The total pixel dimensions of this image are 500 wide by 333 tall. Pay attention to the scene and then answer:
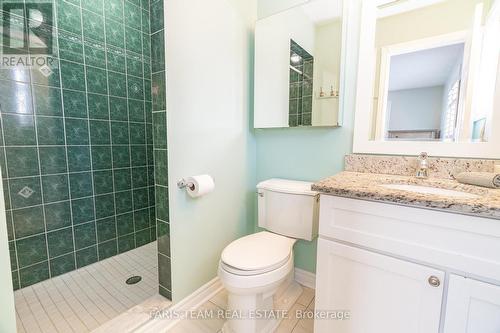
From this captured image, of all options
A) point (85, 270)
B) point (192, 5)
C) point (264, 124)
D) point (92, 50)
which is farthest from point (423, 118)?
point (85, 270)

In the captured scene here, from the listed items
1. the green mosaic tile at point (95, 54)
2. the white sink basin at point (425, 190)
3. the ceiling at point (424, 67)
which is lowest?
the white sink basin at point (425, 190)

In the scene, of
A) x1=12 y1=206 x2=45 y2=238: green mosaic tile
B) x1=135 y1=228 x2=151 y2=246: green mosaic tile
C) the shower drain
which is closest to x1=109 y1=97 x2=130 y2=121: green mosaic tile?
x1=12 y1=206 x2=45 y2=238: green mosaic tile

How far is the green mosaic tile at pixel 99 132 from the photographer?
189 cm

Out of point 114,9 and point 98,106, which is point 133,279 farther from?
point 114,9

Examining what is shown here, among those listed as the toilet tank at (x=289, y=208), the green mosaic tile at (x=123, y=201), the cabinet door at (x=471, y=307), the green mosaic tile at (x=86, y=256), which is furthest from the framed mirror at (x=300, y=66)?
the green mosaic tile at (x=86, y=256)

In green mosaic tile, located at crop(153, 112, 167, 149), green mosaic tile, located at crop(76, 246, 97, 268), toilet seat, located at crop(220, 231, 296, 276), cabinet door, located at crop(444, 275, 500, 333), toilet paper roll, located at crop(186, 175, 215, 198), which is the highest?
green mosaic tile, located at crop(153, 112, 167, 149)

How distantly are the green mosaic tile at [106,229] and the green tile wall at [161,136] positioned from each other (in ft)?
3.03

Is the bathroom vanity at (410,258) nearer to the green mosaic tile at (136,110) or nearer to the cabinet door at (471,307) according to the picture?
the cabinet door at (471,307)

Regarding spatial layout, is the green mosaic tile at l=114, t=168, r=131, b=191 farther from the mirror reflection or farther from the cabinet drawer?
the mirror reflection

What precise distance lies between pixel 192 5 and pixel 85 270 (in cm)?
209

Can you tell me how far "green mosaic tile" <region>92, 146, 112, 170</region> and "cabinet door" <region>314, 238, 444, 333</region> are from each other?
1842 millimetres

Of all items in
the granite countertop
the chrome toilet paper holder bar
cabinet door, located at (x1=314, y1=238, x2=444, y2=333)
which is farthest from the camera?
the chrome toilet paper holder bar

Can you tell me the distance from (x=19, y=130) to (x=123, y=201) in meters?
0.89

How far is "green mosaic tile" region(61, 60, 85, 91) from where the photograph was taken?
171 centimetres
